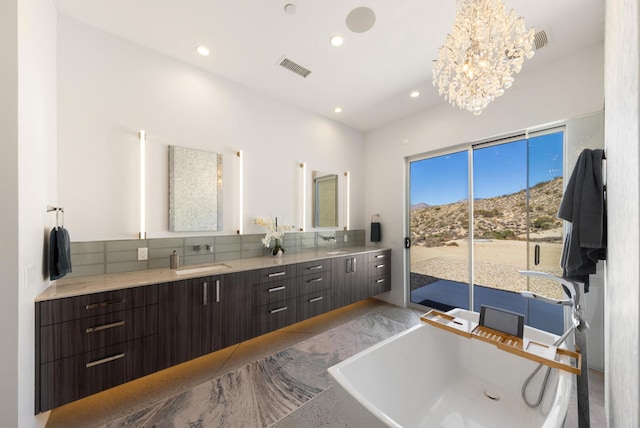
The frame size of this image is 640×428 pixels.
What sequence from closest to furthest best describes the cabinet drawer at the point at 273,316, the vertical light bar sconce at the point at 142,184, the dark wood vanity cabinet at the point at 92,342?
1. the dark wood vanity cabinet at the point at 92,342
2. the vertical light bar sconce at the point at 142,184
3. the cabinet drawer at the point at 273,316

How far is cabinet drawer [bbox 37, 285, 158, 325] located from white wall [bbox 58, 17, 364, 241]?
0.74 metres

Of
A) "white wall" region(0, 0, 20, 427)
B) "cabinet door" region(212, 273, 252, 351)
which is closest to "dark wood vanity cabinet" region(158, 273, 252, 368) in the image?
"cabinet door" region(212, 273, 252, 351)

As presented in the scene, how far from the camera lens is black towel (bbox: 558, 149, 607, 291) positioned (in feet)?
4.24

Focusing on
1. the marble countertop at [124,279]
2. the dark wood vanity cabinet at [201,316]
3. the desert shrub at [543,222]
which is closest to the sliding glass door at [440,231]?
the desert shrub at [543,222]

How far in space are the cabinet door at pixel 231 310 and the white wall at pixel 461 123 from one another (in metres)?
2.70

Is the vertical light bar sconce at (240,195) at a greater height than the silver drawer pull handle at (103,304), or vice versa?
the vertical light bar sconce at (240,195)

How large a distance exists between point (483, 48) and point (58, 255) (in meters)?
3.40

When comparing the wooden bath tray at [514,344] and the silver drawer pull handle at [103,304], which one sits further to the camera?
the silver drawer pull handle at [103,304]

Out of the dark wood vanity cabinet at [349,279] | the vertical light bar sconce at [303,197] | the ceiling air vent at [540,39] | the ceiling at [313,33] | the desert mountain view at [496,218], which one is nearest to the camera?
the ceiling at [313,33]

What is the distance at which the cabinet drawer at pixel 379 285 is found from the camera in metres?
3.84

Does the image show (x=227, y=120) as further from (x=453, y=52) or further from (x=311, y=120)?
(x=453, y=52)

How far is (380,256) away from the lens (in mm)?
4016

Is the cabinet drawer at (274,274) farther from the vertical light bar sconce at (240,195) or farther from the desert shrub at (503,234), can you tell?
the desert shrub at (503,234)

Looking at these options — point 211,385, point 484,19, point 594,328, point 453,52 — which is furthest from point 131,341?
point 594,328
